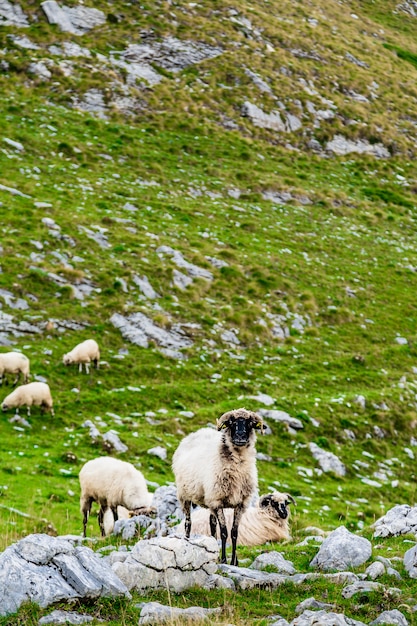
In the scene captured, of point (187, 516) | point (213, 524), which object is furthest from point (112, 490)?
point (187, 516)

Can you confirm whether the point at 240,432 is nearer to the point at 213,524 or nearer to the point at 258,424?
the point at 258,424

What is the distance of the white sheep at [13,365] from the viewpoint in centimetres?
2156

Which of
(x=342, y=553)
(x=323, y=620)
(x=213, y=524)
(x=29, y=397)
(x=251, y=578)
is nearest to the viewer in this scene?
(x=323, y=620)

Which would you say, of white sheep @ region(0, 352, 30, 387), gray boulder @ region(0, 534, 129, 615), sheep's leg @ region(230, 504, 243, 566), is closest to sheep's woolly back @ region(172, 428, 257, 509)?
sheep's leg @ region(230, 504, 243, 566)

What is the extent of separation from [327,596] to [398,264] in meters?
32.3

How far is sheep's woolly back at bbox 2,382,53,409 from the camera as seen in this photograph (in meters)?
20.7

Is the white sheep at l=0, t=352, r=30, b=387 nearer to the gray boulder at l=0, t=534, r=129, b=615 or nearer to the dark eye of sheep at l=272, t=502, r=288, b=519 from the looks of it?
the dark eye of sheep at l=272, t=502, r=288, b=519

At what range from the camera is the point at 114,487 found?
602 inches

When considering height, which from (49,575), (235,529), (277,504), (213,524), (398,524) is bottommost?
(277,504)

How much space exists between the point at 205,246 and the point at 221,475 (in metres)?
23.3

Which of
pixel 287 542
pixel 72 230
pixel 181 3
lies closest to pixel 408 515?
pixel 287 542

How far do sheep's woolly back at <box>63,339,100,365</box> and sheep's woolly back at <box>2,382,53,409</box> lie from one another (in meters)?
2.07

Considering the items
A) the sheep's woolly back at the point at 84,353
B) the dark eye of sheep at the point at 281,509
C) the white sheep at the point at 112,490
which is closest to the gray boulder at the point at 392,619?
the dark eye of sheep at the point at 281,509

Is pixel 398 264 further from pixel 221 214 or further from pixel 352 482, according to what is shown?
pixel 352 482
